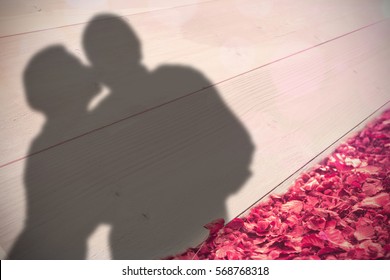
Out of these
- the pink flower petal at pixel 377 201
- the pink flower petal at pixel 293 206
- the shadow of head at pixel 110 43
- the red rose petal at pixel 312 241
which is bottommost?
the pink flower petal at pixel 293 206

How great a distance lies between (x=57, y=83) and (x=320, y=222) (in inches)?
49.1

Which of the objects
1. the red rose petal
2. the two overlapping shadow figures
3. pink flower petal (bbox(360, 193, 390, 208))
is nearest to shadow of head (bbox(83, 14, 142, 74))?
the two overlapping shadow figures

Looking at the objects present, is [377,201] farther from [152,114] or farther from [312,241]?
[152,114]

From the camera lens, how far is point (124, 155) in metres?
1.27

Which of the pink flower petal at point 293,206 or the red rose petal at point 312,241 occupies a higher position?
the red rose petal at point 312,241

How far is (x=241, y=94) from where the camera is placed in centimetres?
164

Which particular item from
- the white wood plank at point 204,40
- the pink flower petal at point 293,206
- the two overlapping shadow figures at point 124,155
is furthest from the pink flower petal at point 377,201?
the white wood plank at point 204,40

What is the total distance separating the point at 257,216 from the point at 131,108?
2.37ft

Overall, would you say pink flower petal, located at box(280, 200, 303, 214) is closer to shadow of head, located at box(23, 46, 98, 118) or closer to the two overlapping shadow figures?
the two overlapping shadow figures

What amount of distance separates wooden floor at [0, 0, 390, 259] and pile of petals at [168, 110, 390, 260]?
0.07m

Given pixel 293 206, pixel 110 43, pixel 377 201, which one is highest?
pixel 110 43

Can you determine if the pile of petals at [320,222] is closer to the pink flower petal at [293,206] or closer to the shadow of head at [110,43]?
the pink flower petal at [293,206]

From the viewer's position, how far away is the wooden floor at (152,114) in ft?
3.62

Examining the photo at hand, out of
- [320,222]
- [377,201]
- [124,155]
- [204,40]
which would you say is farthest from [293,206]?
[204,40]
